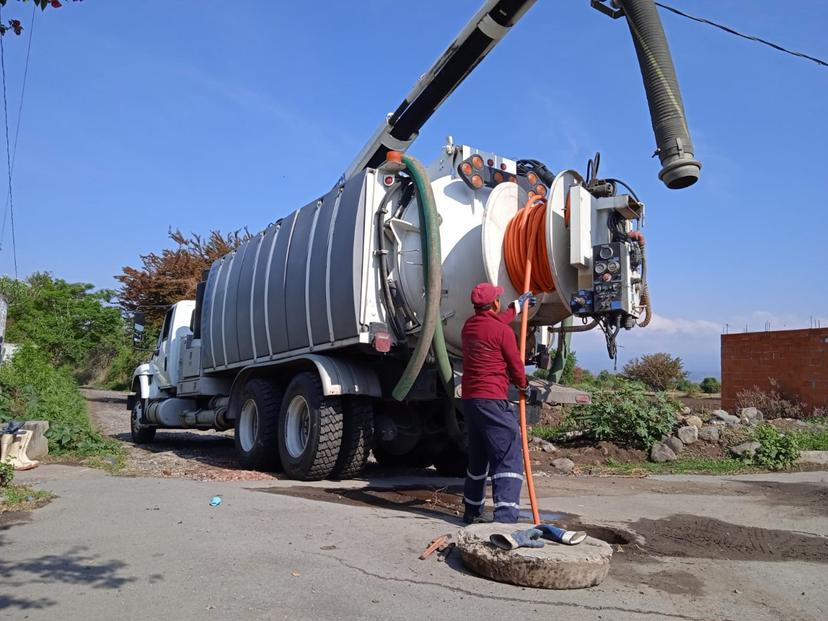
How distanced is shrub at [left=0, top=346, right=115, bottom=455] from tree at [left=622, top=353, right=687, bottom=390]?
1816 centimetres

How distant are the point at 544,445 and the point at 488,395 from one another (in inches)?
240

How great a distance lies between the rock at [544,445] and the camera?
10852 millimetres

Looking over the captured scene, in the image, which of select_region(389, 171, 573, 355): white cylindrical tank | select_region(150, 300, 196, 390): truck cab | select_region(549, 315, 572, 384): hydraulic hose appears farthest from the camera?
select_region(150, 300, 196, 390): truck cab

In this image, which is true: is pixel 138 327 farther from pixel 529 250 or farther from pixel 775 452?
pixel 775 452

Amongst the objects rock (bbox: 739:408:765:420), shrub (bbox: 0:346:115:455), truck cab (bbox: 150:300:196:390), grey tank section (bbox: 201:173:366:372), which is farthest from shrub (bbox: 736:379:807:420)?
shrub (bbox: 0:346:115:455)

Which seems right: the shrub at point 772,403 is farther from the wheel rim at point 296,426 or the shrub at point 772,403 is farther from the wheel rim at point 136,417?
the wheel rim at point 136,417

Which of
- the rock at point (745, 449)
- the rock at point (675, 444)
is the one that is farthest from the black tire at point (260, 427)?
the rock at point (745, 449)

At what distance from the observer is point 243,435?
922 cm

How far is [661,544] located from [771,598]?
49.3 inches

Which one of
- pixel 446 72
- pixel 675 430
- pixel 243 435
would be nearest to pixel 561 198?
pixel 446 72

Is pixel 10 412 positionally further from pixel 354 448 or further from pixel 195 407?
pixel 354 448

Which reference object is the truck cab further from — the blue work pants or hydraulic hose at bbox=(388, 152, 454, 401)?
the blue work pants

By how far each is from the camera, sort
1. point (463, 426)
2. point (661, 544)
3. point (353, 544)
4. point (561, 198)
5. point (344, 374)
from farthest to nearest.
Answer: point (463, 426)
point (344, 374)
point (561, 198)
point (661, 544)
point (353, 544)

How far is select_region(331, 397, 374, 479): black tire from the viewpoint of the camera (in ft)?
24.7
